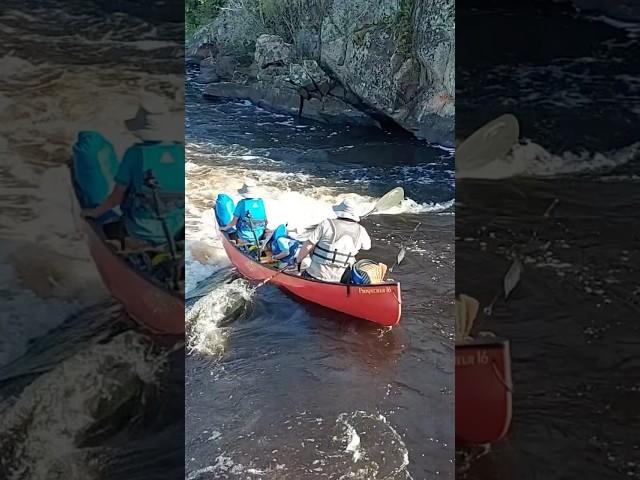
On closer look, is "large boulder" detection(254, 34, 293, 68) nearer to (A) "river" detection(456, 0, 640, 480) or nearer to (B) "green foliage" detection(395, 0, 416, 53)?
(B) "green foliage" detection(395, 0, 416, 53)

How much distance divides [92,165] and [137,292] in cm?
25

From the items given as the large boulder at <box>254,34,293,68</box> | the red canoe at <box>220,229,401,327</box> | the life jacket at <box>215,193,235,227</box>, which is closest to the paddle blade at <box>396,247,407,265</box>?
the red canoe at <box>220,229,401,327</box>

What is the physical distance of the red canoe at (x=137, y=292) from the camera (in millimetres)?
1328

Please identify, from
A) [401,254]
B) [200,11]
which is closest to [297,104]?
[200,11]

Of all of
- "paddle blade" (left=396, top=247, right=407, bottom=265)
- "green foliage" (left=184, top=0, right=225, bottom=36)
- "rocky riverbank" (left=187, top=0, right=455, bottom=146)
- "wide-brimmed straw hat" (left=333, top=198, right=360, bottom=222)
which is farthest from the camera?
"rocky riverbank" (left=187, top=0, right=455, bottom=146)

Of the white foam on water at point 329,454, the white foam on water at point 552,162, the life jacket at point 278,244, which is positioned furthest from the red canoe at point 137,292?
the life jacket at point 278,244

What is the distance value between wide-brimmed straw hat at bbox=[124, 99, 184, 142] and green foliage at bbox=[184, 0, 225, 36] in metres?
5.79

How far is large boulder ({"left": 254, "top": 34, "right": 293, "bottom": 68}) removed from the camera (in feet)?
24.6

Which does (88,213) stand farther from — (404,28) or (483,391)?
(404,28)

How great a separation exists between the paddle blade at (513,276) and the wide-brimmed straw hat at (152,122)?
678 mm

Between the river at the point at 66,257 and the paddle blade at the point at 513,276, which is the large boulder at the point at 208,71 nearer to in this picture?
the river at the point at 66,257

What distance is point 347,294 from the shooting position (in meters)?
5.14

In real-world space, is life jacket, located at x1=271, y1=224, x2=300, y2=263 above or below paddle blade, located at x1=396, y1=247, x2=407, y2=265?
above

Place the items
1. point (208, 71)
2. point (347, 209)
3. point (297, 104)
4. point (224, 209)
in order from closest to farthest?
point (224, 209), point (347, 209), point (208, 71), point (297, 104)
